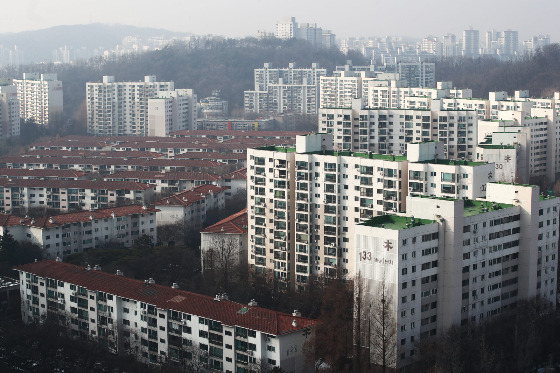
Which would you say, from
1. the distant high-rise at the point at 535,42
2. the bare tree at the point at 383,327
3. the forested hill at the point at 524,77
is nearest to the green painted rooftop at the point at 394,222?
the bare tree at the point at 383,327

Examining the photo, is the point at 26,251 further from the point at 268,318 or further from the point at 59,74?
the point at 59,74

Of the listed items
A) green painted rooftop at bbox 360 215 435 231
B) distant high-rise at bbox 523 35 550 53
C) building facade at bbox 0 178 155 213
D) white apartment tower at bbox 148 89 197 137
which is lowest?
building facade at bbox 0 178 155 213

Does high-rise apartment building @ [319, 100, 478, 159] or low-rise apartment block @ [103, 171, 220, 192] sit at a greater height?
high-rise apartment building @ [319, 100, 478, 159]

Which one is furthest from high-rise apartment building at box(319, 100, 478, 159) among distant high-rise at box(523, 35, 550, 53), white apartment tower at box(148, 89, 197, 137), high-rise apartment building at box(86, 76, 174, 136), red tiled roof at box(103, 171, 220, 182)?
distant high-rise at box(523, 35, 550, 53)

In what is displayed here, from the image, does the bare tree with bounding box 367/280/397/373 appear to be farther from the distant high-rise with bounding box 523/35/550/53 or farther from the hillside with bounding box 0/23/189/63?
the hillside with bounding box 0/23/189/63

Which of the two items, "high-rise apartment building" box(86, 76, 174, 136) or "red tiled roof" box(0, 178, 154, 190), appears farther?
"high-rise apartment building" box(86, 76, 174, 136)

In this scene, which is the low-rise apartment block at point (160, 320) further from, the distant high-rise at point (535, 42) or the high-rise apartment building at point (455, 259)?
the distant high-rise at point (535, 42)

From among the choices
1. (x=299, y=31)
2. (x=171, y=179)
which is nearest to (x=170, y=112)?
(x=171, y=179)

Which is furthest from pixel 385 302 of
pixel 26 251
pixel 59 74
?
pixel 59 74
